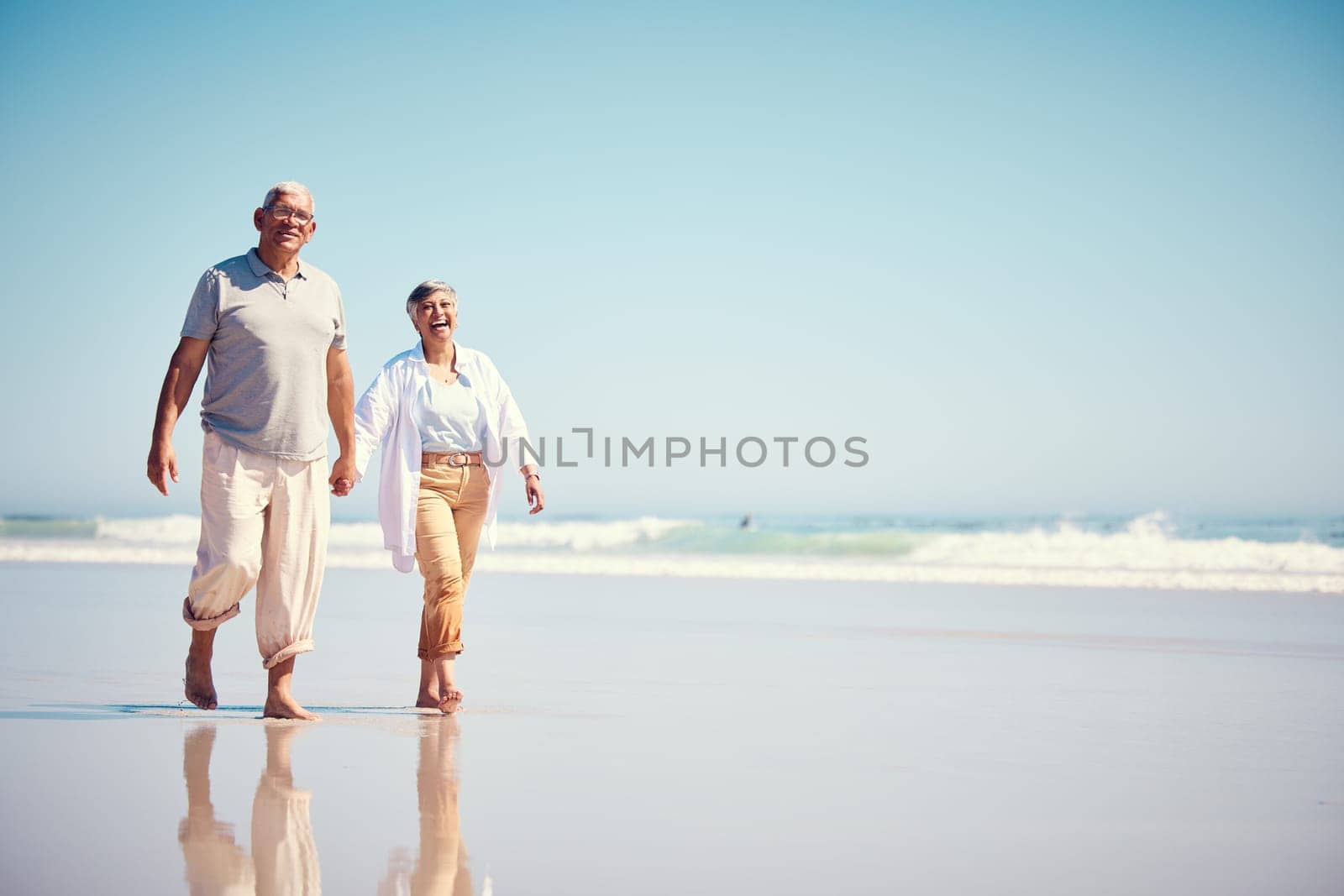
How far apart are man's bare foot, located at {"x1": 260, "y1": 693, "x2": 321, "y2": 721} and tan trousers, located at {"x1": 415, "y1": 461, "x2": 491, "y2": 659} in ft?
2.07

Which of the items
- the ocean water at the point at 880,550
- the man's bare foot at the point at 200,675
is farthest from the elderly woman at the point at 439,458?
the ocean water at the point at 880,550

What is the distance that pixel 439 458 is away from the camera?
17.8ft

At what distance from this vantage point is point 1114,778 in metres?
3.95

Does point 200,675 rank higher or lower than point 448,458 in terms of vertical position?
lower

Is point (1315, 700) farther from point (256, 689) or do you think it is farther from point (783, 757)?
point (256, 689)

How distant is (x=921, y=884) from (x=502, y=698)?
3.12 m

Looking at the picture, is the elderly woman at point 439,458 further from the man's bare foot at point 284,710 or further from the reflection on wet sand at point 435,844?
the reflection on wet sand at point 435,844

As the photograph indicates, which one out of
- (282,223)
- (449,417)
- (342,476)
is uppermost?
(282,223)

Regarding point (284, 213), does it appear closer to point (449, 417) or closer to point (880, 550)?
point (449, 417)

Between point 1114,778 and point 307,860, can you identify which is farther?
point 1114,778

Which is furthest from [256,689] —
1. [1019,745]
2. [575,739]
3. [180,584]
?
[180,584]

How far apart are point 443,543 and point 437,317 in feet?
3.42


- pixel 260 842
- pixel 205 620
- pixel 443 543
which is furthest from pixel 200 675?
pixel 260 842

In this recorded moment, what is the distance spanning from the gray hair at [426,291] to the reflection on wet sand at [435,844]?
214 cm
